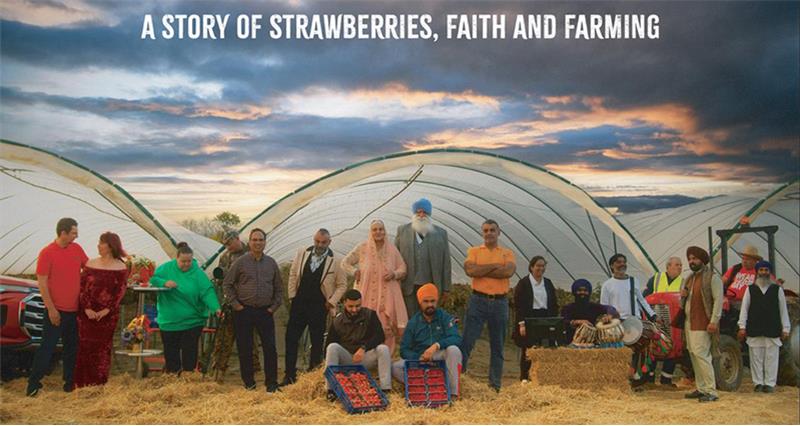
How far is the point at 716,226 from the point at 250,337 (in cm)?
756

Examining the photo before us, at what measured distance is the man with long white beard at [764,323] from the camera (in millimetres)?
7578

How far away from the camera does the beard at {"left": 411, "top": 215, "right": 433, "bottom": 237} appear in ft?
23.5

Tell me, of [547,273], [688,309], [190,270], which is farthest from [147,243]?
[688,309]

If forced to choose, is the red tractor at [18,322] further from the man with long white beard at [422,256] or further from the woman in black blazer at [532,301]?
the woman in black blazer at [532,301]

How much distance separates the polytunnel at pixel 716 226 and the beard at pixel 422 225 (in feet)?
17.2

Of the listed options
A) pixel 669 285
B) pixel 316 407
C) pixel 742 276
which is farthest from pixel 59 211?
pixel 742 276

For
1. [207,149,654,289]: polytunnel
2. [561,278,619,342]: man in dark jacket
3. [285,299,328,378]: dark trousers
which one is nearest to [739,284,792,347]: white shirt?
[561,278,619,342]: man in dark jacket

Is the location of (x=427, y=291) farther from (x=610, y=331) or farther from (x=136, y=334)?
(x=136, y=334)

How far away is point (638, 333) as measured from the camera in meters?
7.23

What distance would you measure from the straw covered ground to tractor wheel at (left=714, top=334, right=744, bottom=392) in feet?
2.24

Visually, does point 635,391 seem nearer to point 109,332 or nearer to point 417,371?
point 417,371

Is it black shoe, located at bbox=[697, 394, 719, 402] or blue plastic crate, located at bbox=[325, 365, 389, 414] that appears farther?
black shoe, located at bbox=[697, 394, 719, 402]

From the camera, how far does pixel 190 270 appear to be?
7164mm

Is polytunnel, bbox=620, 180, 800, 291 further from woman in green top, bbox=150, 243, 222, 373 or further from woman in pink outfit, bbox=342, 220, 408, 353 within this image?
woman in green top, bbox=150, 243, 222, 373
